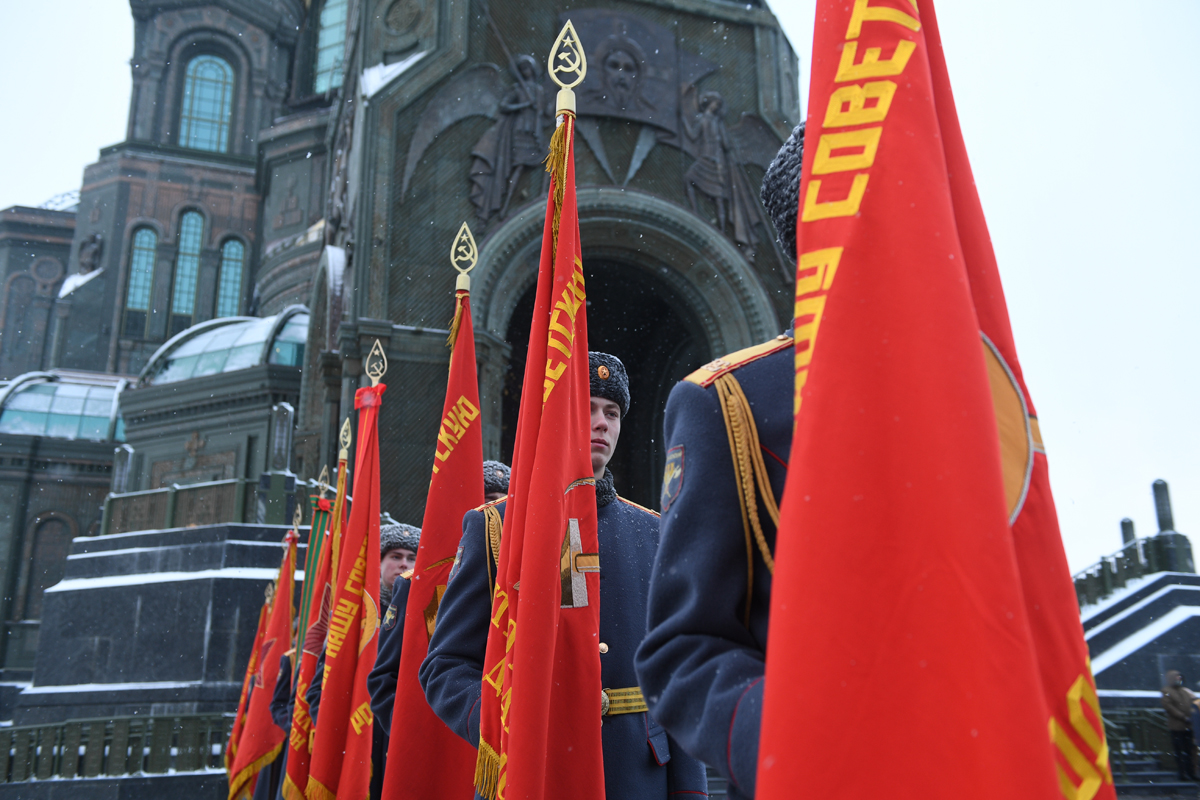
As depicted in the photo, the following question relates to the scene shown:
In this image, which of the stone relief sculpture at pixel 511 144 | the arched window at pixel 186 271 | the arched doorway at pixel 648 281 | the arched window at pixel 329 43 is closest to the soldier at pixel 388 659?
the arched doorway at pixel 648 281

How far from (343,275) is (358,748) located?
10.9 meters

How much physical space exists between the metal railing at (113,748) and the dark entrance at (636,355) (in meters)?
7.62

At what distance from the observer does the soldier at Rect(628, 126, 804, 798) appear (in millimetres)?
1251

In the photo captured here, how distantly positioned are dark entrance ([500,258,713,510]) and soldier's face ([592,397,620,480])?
13.4 meters

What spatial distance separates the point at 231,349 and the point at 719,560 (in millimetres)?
19695

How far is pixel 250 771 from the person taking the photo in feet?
25.0

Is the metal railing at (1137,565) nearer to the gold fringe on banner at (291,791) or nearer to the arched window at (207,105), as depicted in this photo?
the gold fringe on banner at (291,791)

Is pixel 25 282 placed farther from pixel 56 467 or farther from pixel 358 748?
pixel 358 748

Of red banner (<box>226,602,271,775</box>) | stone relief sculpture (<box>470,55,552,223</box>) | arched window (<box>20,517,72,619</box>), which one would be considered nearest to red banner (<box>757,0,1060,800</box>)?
red banner (<box>226,602,271,775</box>)

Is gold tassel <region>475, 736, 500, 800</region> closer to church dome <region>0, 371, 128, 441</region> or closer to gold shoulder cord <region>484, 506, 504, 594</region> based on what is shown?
gold shoulder cord <region>484, 506, 504, 594</region>

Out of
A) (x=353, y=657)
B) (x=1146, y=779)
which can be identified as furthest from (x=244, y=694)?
(x=1146, y=779)

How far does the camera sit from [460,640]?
10.6 feet

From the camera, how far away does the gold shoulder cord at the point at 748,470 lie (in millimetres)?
1396

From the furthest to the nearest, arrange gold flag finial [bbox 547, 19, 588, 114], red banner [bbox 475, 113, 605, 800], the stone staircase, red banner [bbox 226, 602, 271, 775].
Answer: the stone staircase, red banner [bbox 226, 602, 271, 775], gold flag finial [bbox 547, 19, 588, 114], red banner [bbox 475, 113, 605, 800]
